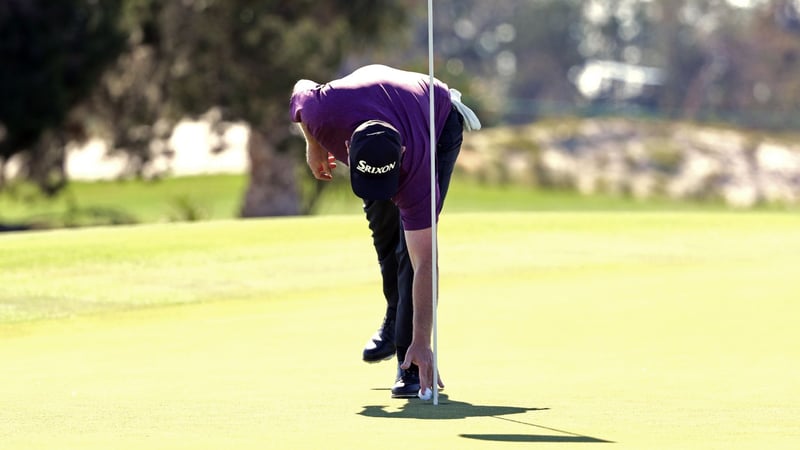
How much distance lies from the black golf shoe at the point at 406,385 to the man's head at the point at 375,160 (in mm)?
948

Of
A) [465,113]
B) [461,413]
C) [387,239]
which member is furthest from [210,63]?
[461,413]

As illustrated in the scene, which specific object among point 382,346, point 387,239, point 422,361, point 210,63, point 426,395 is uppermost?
point 210,63

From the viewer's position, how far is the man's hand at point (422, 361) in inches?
277

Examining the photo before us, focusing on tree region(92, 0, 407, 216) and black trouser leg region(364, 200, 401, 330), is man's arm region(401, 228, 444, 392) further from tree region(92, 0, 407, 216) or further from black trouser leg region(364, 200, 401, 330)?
tree region(92, 0, 407, 216)

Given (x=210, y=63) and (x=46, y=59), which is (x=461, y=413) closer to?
(x=46, y=59)

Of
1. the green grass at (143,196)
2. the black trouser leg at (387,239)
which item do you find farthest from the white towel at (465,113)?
the green grass at (143,196)

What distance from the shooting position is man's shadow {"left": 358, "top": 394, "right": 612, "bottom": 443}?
5.70m

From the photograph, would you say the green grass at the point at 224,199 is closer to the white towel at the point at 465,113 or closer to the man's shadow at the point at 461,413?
the white towel at the point at 465,113

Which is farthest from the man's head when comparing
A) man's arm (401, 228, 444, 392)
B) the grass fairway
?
the grass fairway

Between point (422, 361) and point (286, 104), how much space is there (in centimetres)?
2360

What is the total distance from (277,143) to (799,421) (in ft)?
83.3

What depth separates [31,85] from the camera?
25078mm

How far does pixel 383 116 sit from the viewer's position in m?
6.91

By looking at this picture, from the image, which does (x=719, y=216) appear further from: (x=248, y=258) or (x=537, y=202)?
(x=537, y=202)
